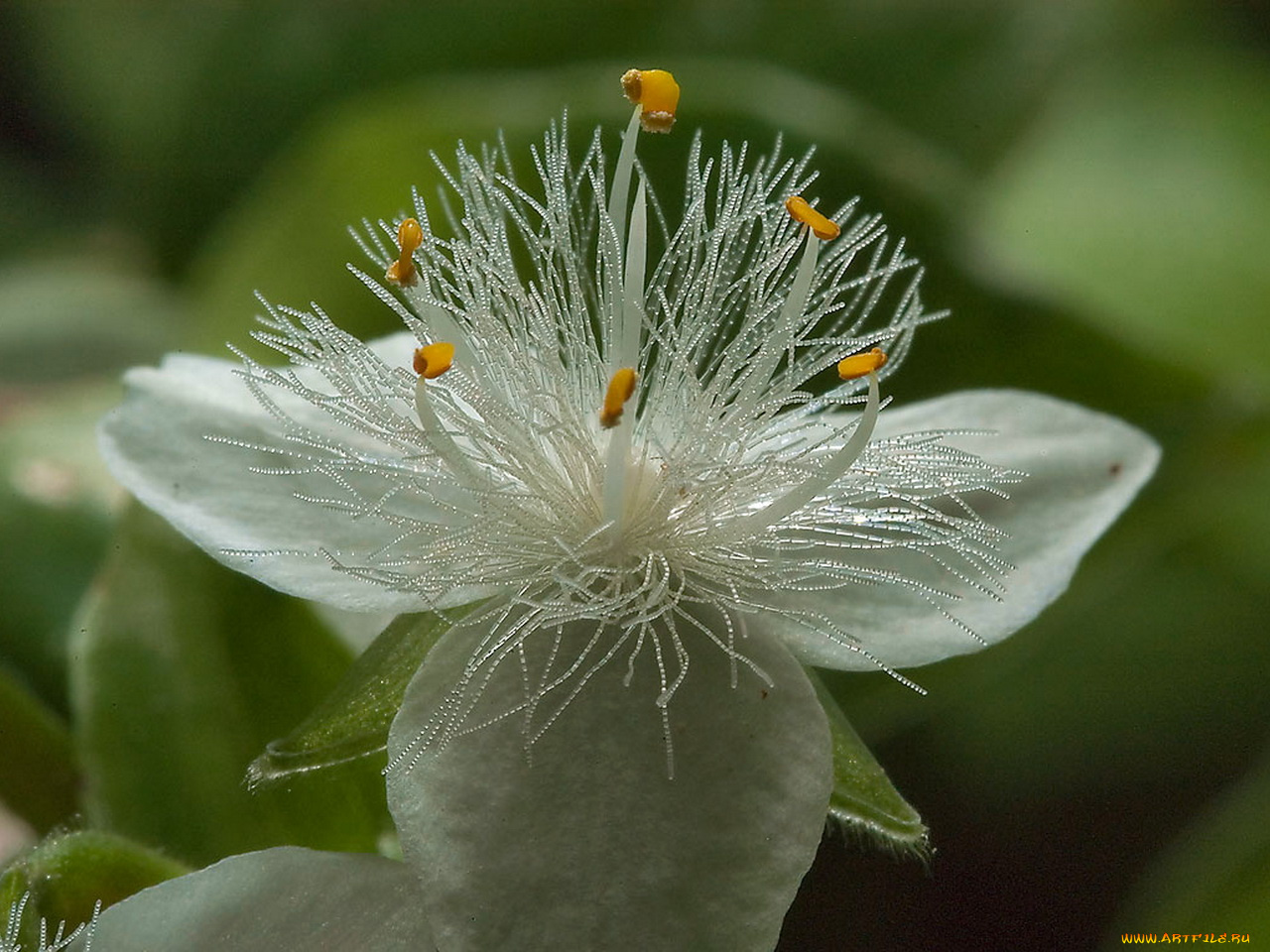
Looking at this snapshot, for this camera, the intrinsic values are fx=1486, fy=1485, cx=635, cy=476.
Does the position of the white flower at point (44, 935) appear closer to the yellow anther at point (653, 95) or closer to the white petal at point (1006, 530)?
the white petal at point (1006, 530)

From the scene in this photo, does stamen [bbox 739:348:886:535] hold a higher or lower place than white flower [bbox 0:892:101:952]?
higher

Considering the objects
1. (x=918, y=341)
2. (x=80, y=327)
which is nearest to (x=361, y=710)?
(x=918, y=341)

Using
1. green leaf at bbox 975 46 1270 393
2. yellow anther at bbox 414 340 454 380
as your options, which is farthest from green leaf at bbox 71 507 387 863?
green leaf at bbox 975 46 1270 393

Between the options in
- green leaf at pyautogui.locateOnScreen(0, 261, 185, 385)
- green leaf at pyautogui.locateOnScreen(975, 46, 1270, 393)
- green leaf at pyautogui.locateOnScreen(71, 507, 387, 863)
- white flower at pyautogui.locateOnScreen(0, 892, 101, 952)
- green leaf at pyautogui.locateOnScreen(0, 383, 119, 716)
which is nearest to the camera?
white flower at pyautogui.locateOnScreen(0, 892, 101, 952)

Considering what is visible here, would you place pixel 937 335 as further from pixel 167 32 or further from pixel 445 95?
pixel 167 32

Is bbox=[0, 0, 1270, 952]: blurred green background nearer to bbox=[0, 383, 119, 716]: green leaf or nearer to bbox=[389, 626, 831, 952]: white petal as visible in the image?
bbox=[0, 383, 119, 716]: green leaf

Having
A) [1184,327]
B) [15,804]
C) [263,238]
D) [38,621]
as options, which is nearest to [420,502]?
[15,804]
